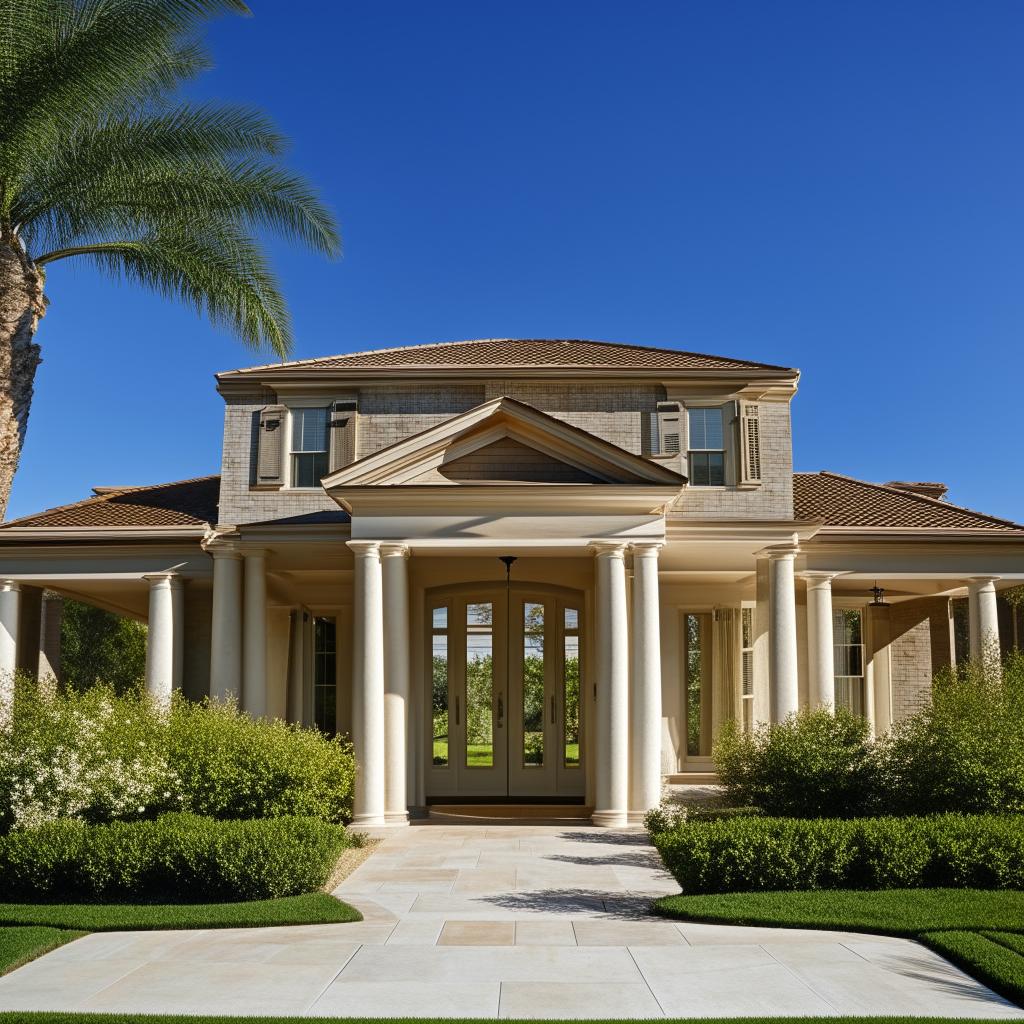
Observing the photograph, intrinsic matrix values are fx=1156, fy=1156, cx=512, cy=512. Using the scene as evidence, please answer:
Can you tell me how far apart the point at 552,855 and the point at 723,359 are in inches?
357

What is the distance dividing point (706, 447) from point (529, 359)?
10.8ft

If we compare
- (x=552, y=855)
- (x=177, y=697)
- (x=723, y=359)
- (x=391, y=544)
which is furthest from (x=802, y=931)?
(x=723, y=359)

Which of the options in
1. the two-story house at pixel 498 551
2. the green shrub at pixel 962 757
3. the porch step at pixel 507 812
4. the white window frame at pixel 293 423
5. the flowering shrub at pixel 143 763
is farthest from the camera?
the white window frame at pixel 293 423

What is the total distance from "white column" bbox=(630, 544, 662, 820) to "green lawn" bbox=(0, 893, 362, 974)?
245 inches

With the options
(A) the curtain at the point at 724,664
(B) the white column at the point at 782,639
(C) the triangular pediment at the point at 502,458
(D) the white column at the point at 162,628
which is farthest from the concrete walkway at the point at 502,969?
(A) the curtain at the point at 724,664

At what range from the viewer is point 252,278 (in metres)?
17.9

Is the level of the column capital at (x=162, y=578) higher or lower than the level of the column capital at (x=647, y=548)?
lower

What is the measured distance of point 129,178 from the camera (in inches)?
627

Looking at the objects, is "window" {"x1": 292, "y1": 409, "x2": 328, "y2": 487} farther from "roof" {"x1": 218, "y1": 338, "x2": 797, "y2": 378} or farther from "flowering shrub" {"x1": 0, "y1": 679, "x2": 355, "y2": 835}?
"flowering shrub" {"x1": 0, "y1": 679, "x2": 355, "y2": 835}

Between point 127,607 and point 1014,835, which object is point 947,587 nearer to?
point 1014,835

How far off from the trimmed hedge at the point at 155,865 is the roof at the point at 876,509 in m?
10.9

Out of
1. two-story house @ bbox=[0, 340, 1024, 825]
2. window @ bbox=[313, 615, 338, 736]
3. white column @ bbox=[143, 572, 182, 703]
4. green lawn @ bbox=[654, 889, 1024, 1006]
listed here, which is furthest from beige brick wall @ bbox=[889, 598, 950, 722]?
white column @ bbox=[143, 572, 182, 703]

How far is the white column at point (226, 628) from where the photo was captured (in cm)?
1805

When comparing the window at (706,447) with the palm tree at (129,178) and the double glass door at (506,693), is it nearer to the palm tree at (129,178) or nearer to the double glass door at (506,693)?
the double glass door at (506,693)
